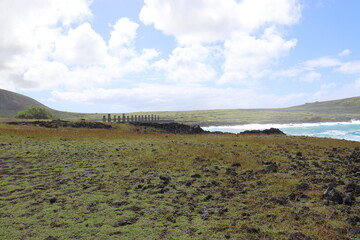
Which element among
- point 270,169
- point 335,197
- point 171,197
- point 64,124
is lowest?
point 171,197

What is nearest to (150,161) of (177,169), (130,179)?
(177,169)

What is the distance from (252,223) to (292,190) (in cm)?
374

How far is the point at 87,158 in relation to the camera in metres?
16.6

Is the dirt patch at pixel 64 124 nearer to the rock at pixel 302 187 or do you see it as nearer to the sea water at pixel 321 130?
the rock at pixel 302 187

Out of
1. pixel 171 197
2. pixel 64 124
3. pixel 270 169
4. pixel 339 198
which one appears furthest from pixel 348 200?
pixel 64 124

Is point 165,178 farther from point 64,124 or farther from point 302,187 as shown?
point 64,124

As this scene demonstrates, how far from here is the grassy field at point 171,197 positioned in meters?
6.98

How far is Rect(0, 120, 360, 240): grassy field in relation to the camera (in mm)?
6980

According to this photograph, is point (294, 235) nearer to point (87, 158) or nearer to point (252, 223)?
point (252, 223)

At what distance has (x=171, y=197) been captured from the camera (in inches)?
379

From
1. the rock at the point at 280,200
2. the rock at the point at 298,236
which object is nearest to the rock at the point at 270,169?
the rock at the point at 280,200

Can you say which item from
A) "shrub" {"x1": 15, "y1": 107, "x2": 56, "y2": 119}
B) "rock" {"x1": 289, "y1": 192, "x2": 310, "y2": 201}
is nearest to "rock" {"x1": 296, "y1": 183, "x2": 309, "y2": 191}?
"rock" {"x1": 289, "y1": 192, "x2": 310, "y2": 201}

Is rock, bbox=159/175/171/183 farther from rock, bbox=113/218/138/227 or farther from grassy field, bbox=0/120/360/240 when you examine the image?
rock, bbox=113/218/138/227

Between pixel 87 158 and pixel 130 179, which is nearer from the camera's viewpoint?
pixel 130 179
